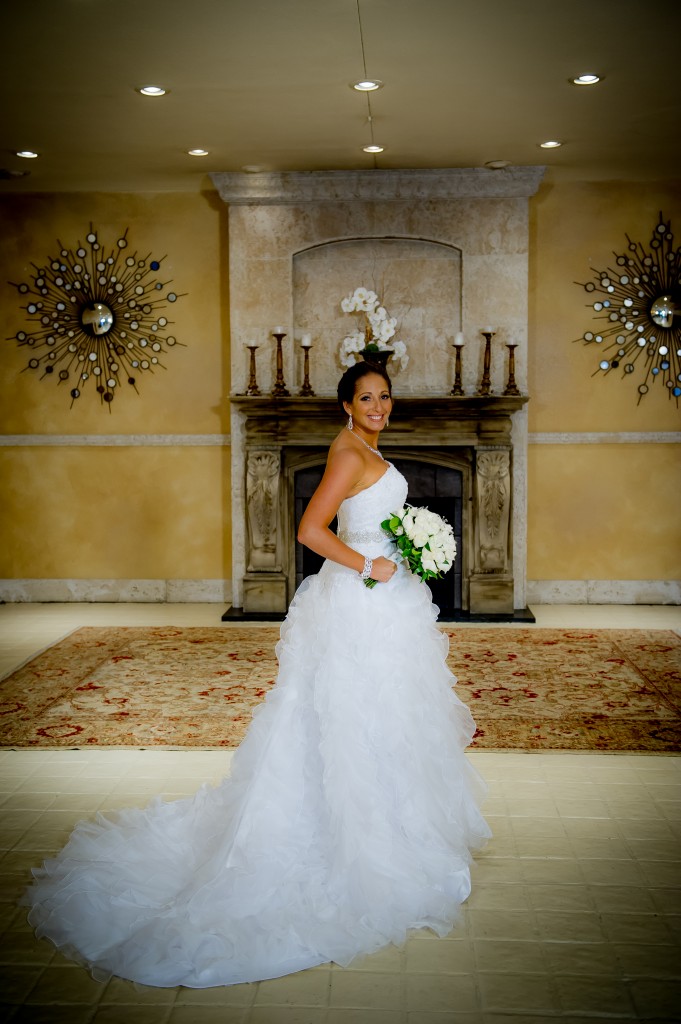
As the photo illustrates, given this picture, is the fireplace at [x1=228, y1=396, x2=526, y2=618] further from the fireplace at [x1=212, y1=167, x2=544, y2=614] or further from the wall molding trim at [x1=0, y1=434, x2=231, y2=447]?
the wall molding trim at [x1=0, y1=434, x2=231, y2=447]

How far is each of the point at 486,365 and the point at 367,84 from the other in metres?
2.68

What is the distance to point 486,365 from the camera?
7.55m

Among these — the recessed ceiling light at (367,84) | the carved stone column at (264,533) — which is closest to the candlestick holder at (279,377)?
the carved stone column at (264,533)

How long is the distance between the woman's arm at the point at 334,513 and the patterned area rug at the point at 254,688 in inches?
73.8

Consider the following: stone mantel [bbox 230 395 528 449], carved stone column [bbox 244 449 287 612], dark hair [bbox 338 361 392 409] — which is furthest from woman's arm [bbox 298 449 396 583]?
carved stone column [bbox 244 449 287 612]

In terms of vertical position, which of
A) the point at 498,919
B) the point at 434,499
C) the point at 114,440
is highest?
the point at 114,440

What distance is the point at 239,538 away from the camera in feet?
26.2

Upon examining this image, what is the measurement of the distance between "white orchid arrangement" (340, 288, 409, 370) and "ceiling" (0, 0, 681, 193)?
0.99 metres

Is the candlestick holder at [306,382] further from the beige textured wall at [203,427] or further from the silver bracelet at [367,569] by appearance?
the silver bracelet at [367,569]

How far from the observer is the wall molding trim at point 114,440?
8.23 metres

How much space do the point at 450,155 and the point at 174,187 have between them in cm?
234

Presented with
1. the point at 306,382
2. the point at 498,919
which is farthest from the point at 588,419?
the point at 498,919

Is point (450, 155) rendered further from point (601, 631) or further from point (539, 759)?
point (539, 759)

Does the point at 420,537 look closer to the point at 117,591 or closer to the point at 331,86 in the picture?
the point at 331,86
